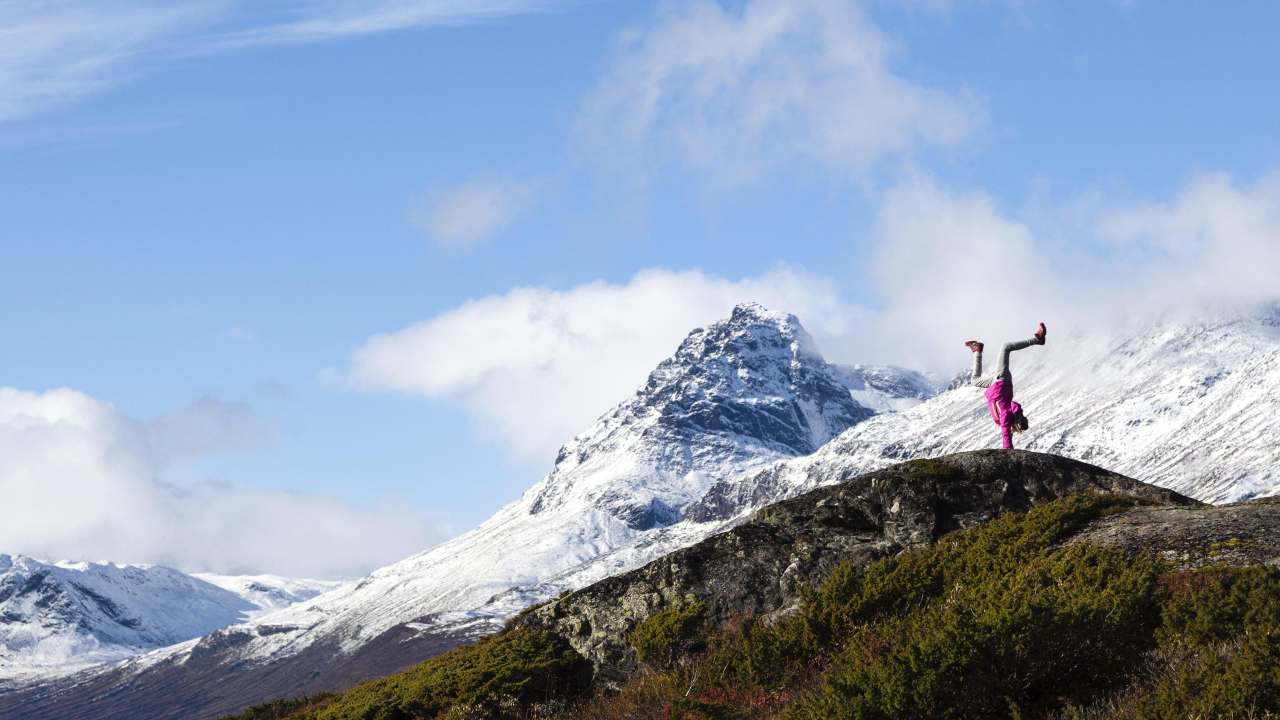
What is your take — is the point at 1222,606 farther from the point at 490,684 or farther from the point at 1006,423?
the point at 490,684

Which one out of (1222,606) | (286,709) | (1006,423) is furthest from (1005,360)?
(286,709)

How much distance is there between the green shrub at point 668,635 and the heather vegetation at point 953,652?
0.11 ft

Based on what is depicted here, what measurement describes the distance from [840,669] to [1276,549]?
333 inches

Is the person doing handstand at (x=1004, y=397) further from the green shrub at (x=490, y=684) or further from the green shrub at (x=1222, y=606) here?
the green shrub at (x=490, y=684)

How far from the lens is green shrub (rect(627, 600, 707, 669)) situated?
28.1 meters

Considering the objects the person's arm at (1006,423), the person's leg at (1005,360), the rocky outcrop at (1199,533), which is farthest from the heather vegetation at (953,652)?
the person's leg at (1005,360)

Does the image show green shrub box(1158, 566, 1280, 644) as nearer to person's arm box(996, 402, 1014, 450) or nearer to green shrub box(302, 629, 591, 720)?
person's arm box(996, 402, 1014, 450)

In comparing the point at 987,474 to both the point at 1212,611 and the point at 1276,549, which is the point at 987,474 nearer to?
the point at 1276,549

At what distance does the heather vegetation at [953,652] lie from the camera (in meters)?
18.6

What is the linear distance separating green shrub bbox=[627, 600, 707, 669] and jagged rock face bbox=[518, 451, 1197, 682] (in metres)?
0.44

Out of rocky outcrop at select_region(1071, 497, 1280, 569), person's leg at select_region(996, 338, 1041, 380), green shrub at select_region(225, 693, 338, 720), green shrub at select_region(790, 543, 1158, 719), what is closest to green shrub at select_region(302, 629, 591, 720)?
green shrub at select_region(225, 693, 338, 720)

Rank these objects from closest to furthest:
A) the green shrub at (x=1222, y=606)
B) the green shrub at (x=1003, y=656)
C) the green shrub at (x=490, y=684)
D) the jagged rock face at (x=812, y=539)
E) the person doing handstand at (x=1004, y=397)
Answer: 1. the green shrub at (x=1003, y=656)
2. the green shrub at (x=1222, y=606)
3. the green shrub at (x=490, y=684)
4. the jagged rock face at (x=812, y=539)
5. the person doing handstand at (x=1004, y=397)

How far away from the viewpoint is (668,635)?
2842 centimetres

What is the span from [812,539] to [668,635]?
4.59m
